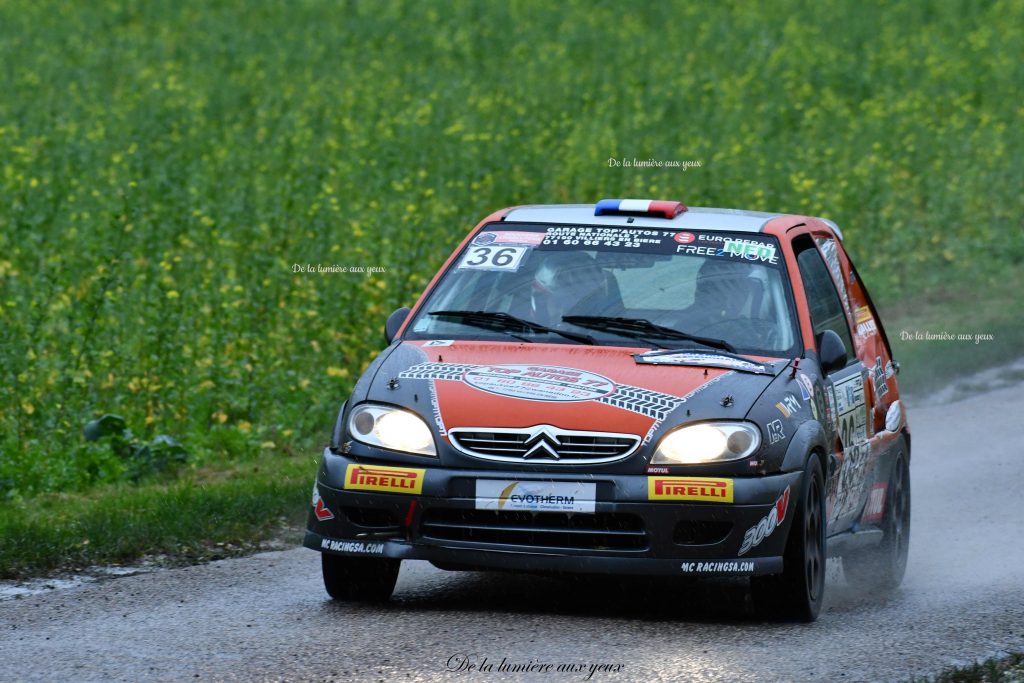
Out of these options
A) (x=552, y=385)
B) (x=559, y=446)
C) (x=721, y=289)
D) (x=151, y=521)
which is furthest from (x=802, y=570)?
Answer: (x=151, y=521)

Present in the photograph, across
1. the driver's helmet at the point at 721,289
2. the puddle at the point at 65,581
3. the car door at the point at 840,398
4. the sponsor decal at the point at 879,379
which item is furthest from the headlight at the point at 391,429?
the sponsor decal at the point at 879,379

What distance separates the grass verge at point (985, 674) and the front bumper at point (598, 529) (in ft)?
2.79

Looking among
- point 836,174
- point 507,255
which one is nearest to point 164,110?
point 836,174

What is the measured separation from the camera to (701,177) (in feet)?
66.1

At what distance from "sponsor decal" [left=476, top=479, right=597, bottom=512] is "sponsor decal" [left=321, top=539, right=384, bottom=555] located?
1.58 feet

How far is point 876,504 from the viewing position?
8.63 meters

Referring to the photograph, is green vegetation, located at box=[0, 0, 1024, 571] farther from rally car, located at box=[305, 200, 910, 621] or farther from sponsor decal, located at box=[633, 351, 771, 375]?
sponsor decal, located at box=[633, 351, 771, 375]

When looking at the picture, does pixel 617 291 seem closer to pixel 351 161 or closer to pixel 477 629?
pixel 477 629

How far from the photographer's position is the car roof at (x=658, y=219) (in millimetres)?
8148

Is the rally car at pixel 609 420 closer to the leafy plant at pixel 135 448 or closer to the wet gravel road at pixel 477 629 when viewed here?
the wet gravel road at pixel 477 629

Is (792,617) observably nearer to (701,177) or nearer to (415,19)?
(701,177)

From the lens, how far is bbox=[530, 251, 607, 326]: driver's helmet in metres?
7.71

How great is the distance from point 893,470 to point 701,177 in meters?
11.5

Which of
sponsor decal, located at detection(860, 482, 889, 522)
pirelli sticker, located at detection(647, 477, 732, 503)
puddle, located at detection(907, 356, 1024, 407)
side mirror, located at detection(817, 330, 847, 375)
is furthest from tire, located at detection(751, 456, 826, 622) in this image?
puddle, located at detection(907, 356, 1024, 407)
